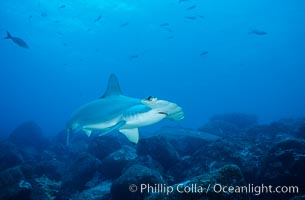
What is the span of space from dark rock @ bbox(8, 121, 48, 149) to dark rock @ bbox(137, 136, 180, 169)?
50.0 ft

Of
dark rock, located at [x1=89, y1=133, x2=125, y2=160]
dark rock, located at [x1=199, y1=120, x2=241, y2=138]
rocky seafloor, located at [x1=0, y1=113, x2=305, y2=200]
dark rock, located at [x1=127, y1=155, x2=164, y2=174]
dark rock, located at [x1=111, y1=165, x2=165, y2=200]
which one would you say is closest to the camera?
rocky seafloor, located at [x1=0, y1=113, x2=305, y2=200]

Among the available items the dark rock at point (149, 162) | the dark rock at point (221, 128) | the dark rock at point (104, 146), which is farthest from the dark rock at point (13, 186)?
the dark rock at point (221, 128)

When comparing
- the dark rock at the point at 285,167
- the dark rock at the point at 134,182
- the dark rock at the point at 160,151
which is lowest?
the dark rock at the point at 160,151

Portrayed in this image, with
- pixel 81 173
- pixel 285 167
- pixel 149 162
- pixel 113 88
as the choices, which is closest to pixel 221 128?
pixel 149 162

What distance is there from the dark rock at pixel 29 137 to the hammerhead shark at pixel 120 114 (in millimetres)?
16330

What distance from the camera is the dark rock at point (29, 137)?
20938 millimetres

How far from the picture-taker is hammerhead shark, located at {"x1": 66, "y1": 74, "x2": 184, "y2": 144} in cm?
446

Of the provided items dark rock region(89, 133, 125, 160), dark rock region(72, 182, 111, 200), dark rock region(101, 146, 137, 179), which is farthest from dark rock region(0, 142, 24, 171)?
dark rock region(72, 182, 111, 200)

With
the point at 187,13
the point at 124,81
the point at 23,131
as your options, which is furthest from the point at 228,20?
the point at 124,81

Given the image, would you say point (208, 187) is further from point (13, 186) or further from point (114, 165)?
point (114, 165)

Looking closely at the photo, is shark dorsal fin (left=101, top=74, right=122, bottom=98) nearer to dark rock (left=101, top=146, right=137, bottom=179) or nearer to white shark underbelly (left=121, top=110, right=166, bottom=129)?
white shark underbelly (left=121, top=110, right=166, bottom=129)

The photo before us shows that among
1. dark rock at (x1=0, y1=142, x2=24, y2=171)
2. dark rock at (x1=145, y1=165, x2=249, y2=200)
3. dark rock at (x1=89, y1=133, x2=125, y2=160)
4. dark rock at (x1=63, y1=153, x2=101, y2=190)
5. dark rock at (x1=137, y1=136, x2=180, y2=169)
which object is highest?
dark rock at (x1=145, y1=165, x2=249, y2=200)

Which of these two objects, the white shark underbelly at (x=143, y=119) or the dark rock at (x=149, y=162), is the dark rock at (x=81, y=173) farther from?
the white shark underbelly at (x=143, y=119)

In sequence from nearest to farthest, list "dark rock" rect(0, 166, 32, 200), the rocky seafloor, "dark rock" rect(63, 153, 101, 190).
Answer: the rocky seafloor
"dark rock" rect(0, 166, 32, 200)
"dark rock" rect(63, 153, 101, 190)
